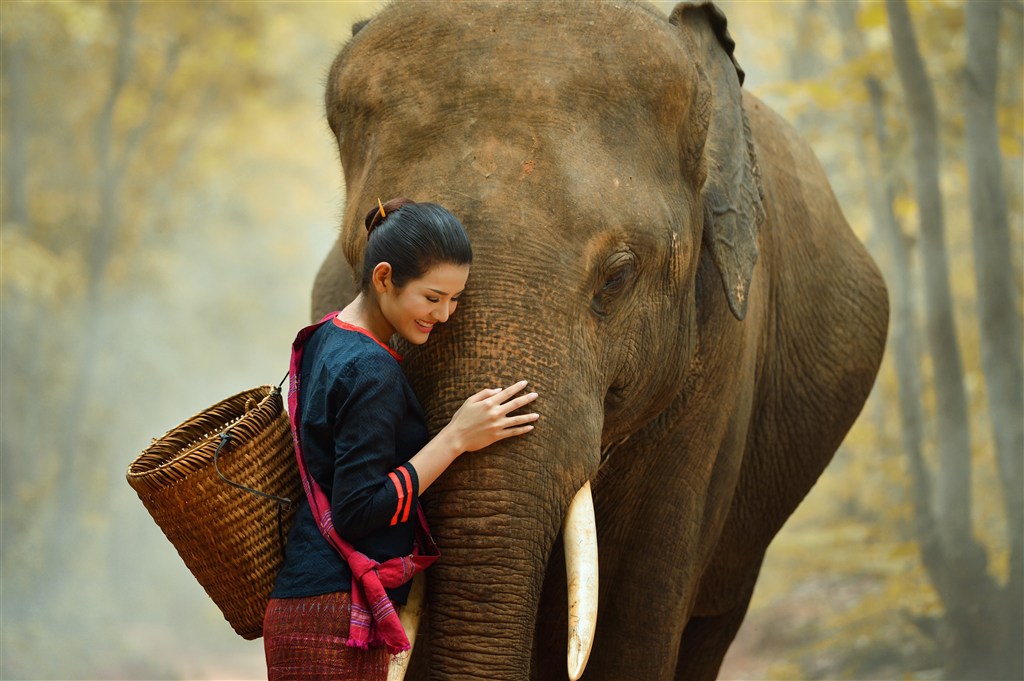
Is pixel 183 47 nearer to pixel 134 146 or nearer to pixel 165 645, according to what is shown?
pixel 134 146

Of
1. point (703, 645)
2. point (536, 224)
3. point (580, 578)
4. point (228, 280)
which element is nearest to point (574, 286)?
point (536, 224)

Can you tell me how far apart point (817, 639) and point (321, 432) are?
9.22 metres

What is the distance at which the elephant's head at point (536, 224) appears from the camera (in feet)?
9.61

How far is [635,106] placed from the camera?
349 centimetres

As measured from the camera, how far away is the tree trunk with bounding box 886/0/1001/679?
31.3 ft

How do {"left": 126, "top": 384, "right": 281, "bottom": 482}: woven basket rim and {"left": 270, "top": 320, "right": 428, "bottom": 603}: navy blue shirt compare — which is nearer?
{"left": 270, "top": 320, "right": 428, "bottom": 603}: navy blue shirt

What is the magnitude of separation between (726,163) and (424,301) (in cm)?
139

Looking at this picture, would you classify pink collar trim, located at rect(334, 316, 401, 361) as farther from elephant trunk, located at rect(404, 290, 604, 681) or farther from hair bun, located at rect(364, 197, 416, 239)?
hair bun, located at rect(364, 197, 416, 239)

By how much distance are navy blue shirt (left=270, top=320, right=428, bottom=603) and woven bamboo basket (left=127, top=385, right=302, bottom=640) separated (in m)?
0.07

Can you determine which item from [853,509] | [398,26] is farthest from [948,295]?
[398,26]

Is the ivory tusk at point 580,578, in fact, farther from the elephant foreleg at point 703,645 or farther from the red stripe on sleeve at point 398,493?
the elephant foreleg at point 703,645

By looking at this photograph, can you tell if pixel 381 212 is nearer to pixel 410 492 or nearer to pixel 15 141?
pixel 410 492

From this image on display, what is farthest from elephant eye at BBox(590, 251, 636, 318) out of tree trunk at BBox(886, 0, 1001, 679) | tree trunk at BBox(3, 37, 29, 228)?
tree trunk at BBox(3, 37, 29, 228)

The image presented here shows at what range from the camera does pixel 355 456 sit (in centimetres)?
283
